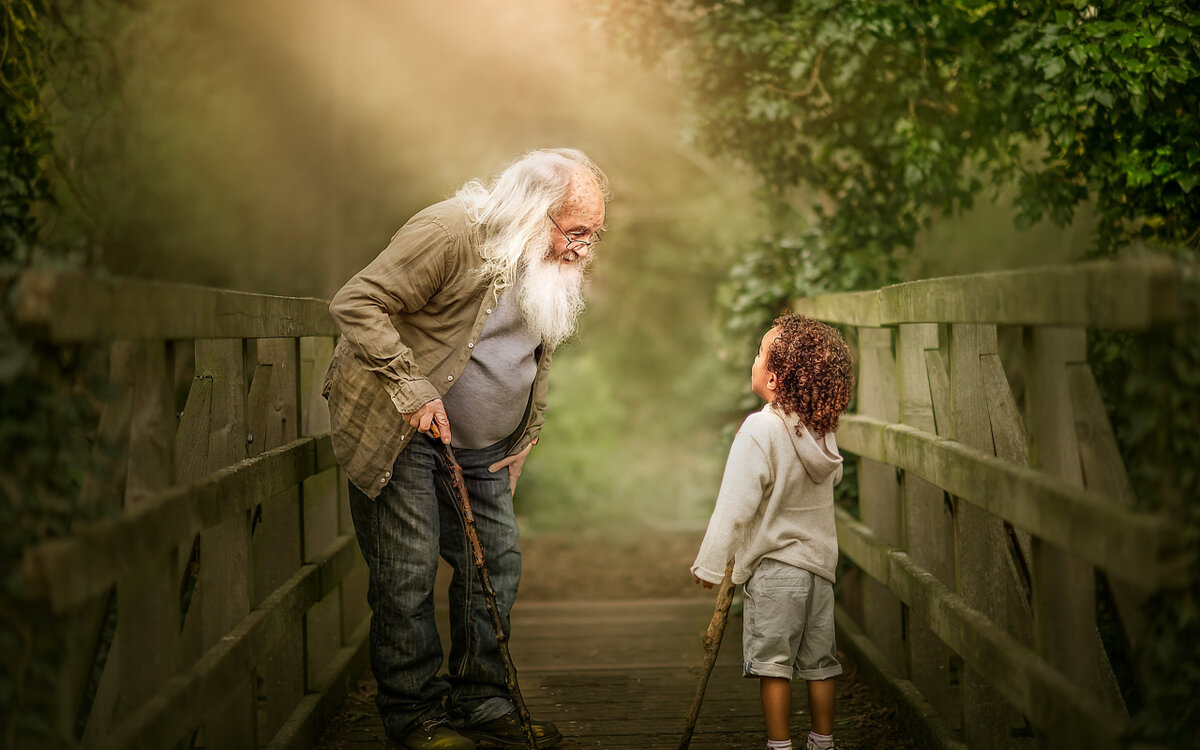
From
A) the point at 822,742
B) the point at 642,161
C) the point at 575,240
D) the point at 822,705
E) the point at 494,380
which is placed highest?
the point at 642,161

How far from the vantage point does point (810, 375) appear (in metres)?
3.09

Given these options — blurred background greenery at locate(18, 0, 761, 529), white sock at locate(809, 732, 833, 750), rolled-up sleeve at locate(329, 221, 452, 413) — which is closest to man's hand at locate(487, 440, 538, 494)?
rolled-up sleeve at locate(329, 221, 452, 413)

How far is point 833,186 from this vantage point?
233 inches

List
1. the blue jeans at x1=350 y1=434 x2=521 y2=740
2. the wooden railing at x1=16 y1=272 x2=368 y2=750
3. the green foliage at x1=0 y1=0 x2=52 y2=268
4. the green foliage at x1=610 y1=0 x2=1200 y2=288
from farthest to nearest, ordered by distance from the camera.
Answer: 1. the green foliage at x1=0 y1=0 x2=52 y2=268
2. the green foliage at x1=610 y1=0 x2=1200 y2=288
3. the blue jeans at x1=350 y1=434 x2=521 y2=740
4. the wooden railing at x1=16 y1=272 x2=368 y2=750

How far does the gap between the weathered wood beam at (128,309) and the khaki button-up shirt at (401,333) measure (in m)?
0.27

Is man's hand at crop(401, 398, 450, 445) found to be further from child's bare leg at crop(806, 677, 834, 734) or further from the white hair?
child's bare leg at crop(806, 677, 834, 734)

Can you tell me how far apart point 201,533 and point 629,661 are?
91.7 inches

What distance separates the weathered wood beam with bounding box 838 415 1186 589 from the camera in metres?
1.66

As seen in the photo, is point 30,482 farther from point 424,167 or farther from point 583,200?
point 424,167

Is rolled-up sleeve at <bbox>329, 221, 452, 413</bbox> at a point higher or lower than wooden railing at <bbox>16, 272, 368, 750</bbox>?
higher

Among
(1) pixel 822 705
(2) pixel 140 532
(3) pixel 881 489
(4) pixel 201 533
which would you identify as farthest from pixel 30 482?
(3) pixel 881 489

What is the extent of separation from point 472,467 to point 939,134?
2981mm

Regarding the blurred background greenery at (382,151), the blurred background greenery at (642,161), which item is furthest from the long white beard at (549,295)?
the blurred background greenery at (382,151)

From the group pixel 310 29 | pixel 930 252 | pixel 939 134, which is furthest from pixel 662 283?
pixel 939 134
